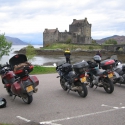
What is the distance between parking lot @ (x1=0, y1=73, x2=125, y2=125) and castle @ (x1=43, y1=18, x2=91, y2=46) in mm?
108441

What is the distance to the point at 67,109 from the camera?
6555 mm

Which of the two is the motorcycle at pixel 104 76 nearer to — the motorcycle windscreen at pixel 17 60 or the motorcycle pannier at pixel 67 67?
the motorcycle pannier at pixel 67 67

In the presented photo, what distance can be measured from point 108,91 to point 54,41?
111297 mm

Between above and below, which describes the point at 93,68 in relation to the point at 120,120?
above

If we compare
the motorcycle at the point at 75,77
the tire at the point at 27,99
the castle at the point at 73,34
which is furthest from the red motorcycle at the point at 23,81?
the castle at the point at 73,34

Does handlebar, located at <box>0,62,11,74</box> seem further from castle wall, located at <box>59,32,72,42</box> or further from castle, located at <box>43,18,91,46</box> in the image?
castle wall, located at <box>59,32,72,42</box>

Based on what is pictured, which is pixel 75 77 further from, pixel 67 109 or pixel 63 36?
pixel 63 36

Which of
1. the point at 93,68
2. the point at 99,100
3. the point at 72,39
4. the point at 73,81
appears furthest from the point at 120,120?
the point at 72,39

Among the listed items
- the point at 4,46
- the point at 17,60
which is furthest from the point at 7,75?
the point at 4,46

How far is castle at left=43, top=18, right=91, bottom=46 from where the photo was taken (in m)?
117

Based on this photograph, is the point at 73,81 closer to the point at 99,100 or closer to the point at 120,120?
the point at 99,100

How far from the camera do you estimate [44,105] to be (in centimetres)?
707

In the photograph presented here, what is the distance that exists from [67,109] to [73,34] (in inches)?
4409

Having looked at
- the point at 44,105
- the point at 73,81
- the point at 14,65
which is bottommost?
the point at 44,105
